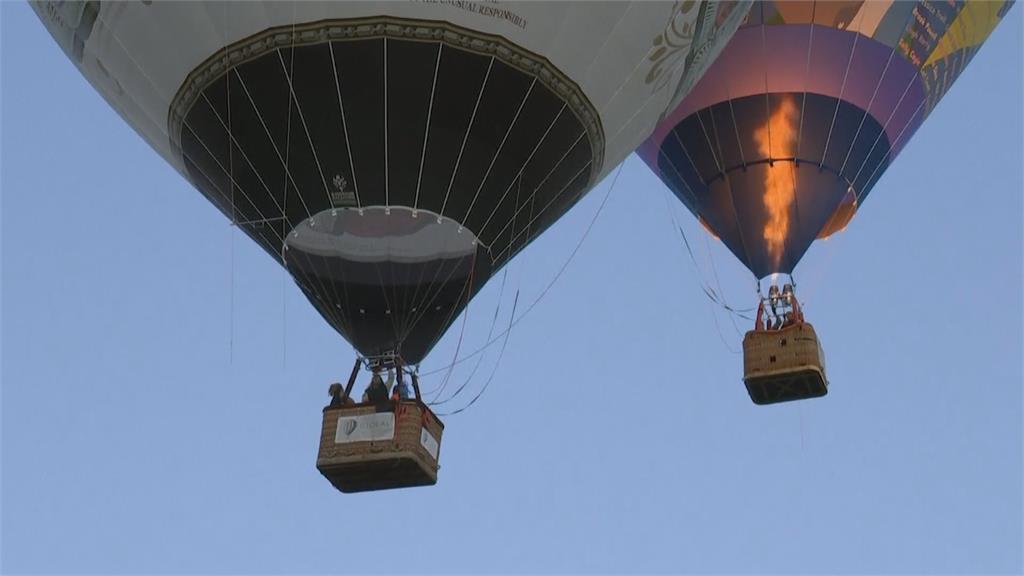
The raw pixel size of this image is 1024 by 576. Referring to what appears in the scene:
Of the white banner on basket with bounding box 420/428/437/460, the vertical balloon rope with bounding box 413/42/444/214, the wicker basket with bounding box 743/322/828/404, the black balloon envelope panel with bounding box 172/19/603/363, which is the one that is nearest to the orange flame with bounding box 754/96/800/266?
the wicker basket with bounding box 743/322/828/404

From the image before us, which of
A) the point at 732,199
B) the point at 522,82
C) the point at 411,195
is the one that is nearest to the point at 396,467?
the point at 411,195

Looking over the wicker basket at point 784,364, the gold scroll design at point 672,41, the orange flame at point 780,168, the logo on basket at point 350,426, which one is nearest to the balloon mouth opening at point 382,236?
the logo on basket at point 350,426

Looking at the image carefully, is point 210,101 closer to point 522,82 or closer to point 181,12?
point 181,12

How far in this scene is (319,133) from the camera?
12.8 metres

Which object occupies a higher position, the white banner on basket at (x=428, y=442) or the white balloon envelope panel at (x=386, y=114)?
the white balloon envelope panel at (x=386, y=114)

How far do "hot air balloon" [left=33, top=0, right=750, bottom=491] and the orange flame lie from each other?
3.00m

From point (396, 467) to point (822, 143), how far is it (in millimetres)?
5669

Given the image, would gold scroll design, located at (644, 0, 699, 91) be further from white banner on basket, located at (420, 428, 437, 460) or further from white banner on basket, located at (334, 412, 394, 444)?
white banner on basket, located at (334, 412, 394, 444)

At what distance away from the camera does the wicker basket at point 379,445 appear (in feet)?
41.3

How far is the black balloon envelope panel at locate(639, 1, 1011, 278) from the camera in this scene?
654 inches

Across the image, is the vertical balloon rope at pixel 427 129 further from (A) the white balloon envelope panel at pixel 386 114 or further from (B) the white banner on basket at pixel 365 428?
(B) the white banner on basket at pixel 365 428

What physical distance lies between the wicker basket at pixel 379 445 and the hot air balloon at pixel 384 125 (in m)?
0.01

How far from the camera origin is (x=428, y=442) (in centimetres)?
1282

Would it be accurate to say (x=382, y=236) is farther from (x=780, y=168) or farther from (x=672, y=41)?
(x=780, y=168)
